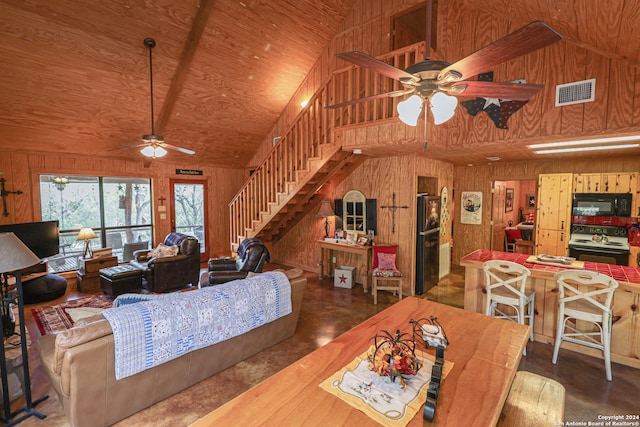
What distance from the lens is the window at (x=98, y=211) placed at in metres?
5.81

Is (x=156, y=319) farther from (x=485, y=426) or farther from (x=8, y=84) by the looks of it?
(x=8, y=84)

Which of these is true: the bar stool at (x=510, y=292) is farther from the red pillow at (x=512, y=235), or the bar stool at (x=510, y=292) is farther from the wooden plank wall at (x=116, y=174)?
the wooden plank wall at (x=116, y=174)

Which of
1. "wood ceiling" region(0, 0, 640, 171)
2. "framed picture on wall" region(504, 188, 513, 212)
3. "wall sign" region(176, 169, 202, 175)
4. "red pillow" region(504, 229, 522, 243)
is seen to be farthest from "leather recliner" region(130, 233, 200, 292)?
"framed picture on wall" region(504, 188, 513, 212)

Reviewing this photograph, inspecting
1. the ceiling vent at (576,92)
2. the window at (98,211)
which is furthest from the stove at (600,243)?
the window at (98,211)

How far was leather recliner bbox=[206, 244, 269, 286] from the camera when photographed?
4152mm

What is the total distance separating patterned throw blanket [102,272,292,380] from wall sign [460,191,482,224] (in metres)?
5.52

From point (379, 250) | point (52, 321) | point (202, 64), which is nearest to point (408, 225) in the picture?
point (379, 250)

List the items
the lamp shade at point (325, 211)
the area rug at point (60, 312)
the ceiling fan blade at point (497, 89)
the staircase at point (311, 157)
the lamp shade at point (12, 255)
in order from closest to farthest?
the ceiling fan blade at point (497, 89), the lamp shade at point (12, 255), the area rug at point (60, 312), the staircase at point (311, 157), the lamp shade at point (325, 211)

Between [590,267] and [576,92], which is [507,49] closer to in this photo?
[576,92]

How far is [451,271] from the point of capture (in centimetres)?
681

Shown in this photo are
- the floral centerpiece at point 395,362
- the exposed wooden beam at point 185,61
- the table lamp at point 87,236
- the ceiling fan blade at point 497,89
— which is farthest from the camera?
the table lamp at point 87,236

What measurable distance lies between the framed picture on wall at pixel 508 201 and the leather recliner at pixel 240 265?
21.7ft

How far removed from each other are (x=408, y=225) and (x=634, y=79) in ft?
10.3

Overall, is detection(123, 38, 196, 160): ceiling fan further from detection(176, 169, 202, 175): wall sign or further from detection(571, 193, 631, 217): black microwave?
detection(571, 193, 631, 217): black microwave
